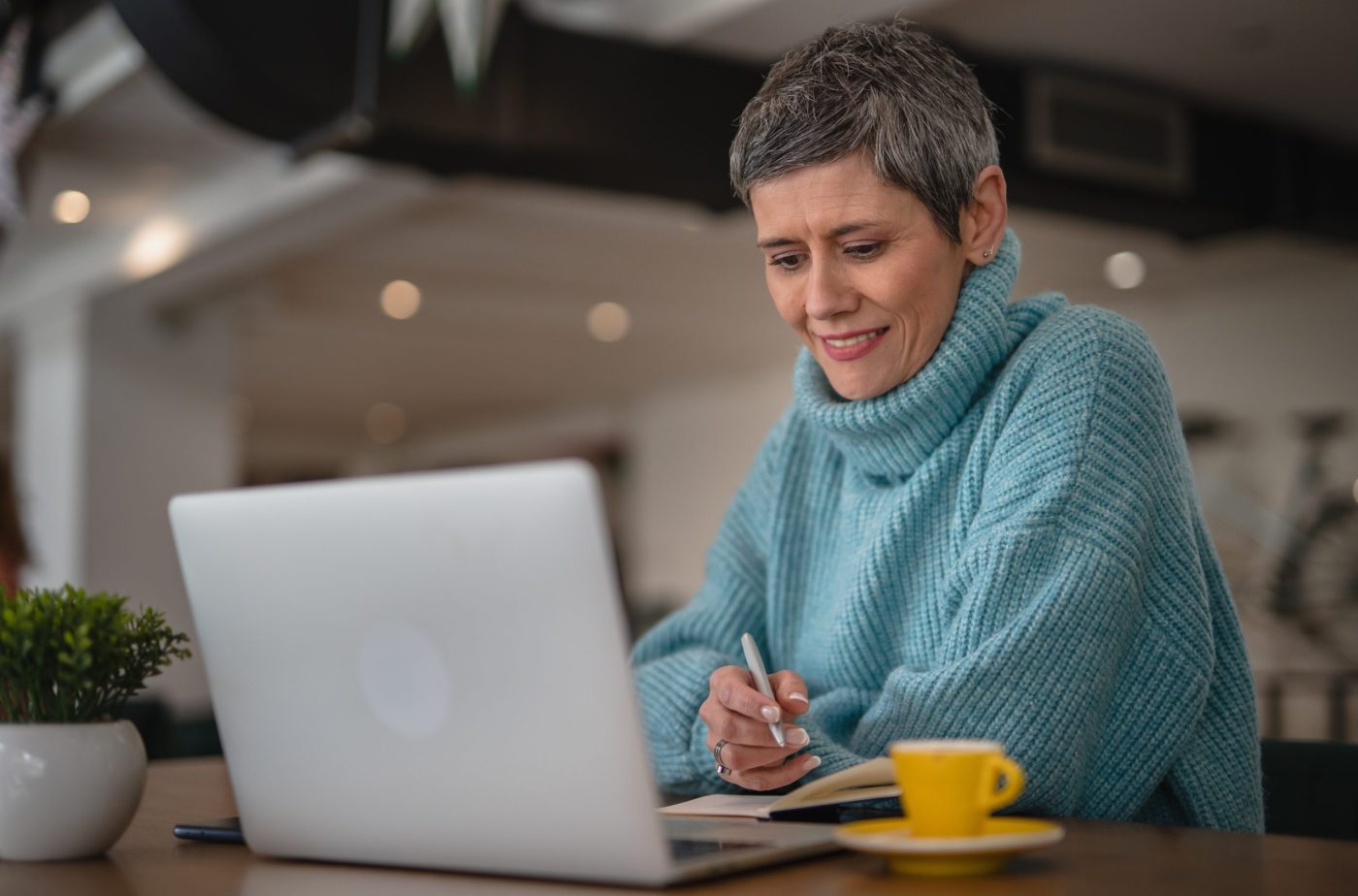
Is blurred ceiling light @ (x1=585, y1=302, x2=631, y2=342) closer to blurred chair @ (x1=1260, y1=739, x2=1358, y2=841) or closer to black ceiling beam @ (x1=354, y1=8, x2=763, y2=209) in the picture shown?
black ceiling beam @ (x1=354, y1=8, x2=763, y2=209)

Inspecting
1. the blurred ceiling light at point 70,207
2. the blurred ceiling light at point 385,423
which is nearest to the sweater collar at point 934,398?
the blurred ceiling light at point 70,207

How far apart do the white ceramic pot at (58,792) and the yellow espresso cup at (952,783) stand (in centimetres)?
52

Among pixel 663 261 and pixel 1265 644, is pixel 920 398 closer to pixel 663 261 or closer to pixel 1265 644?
pixel 663 261

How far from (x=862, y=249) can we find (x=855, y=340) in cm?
8

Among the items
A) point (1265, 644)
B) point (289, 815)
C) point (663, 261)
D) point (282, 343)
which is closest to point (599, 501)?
point (289, 815)

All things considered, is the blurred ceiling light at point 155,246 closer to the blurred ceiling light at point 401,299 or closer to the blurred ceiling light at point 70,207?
the blurred ceiling light at point 70,207

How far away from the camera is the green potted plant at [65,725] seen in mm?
942

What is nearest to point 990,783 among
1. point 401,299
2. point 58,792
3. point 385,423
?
point 58,792

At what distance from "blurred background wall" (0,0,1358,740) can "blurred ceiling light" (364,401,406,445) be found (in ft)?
5.72

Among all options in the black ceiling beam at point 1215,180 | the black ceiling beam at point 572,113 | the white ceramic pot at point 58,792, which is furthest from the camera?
the black ceiling beam at point 1215,180

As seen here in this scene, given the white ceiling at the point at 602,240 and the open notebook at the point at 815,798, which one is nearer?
the open notebook at the point at 815,798

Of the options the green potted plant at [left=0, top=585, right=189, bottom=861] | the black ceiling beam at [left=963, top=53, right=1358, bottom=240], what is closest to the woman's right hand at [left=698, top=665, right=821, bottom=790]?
the green potted plant at [left=0, top=585, right=189, bottom=861]

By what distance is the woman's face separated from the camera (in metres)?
1.20

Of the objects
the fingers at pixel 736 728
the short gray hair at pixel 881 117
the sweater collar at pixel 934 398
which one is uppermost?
the short gray hair at pixel 881 117
